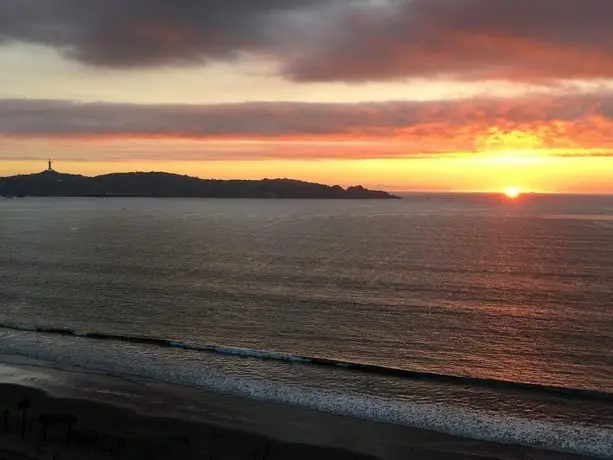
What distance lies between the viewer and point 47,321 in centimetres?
3875

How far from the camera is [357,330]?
36750 mm

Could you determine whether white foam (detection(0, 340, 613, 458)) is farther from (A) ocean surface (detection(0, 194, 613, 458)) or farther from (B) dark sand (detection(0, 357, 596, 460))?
(B) dark sand (detection(0, 357, 596, 460))

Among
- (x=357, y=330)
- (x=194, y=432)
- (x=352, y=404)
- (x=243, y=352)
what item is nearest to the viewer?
(x=194, y=432)

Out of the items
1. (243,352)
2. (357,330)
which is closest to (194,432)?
(243,352)

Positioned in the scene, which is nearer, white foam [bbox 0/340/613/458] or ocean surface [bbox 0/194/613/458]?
white foam [bbox 0/340/613/458]

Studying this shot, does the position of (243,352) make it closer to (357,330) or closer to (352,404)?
(357,330)

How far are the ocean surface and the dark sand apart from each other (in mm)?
1220

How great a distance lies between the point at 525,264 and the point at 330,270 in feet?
78.0

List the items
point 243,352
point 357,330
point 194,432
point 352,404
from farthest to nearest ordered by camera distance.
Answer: point 357,330 < point 243,352 < point 352,404 < point 194,432

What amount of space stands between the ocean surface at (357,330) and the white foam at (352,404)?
0.27 feet

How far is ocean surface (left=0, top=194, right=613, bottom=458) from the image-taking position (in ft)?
81.9

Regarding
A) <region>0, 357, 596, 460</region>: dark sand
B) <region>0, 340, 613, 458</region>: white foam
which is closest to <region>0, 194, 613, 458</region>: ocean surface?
<region>0, 340, 613, 458</region>: white foam

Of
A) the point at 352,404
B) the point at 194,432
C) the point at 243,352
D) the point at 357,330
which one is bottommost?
the point at 194,432

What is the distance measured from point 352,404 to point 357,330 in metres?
12.2
